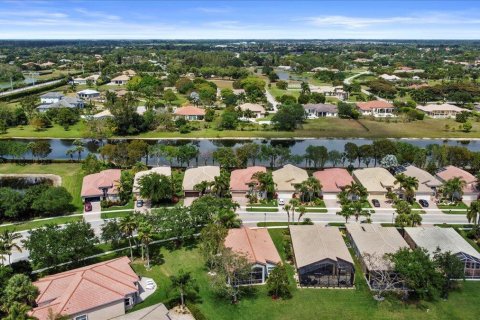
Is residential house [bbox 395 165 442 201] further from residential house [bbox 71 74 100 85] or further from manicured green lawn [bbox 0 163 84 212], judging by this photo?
residential house [bbox 71 74 100 85]

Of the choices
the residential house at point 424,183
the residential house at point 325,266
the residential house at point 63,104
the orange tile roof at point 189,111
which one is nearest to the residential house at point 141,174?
the residential house at point 325,266

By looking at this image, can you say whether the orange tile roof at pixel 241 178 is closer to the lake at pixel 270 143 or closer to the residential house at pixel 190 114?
the lake at pixel 270 143

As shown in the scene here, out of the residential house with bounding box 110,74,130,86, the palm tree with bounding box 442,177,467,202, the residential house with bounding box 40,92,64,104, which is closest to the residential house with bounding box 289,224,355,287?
the palm tree with bounding box 442,177,467,202

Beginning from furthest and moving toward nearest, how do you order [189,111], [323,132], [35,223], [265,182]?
1. [189,111]
2. [323,132]
3. [265,182]
4. [35,223]

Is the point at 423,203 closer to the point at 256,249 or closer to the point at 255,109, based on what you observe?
the point at 256,249

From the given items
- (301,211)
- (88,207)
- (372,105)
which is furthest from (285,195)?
(372,105)

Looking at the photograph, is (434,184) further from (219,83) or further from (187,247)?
(219,83)

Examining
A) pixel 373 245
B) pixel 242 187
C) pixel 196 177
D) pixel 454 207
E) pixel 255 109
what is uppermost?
pixel 255 109
